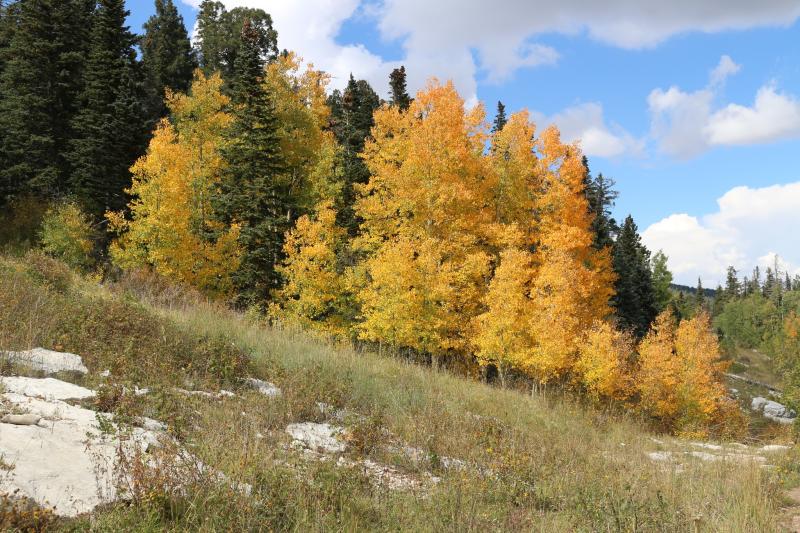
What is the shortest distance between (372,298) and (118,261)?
42.8ft

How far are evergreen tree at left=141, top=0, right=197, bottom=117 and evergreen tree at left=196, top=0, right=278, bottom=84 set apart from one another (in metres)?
2.23

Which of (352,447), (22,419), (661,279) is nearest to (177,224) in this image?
(352,447)

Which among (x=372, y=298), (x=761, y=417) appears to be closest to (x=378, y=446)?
(x=372, y=298)

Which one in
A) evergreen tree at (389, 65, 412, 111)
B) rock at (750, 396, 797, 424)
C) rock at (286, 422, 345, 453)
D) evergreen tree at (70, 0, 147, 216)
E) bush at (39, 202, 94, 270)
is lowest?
rock at (750, 396, 797, 424)

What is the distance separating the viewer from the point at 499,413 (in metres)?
10.7

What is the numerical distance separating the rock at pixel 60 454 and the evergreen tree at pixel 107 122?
87.6 ft

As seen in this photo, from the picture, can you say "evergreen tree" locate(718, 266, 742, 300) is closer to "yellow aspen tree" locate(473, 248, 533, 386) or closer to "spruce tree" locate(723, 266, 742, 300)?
"spruce tree" locate(723, 266, 742, 300)

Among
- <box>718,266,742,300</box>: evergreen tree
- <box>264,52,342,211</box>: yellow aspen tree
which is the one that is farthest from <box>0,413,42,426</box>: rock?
<box>718,266,742,300</box>: evergreen tree

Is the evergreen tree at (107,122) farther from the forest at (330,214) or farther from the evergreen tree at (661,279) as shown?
the evergreen tree at (661,279)

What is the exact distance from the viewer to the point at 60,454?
4.58 m

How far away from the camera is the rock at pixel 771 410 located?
55406 millimetres

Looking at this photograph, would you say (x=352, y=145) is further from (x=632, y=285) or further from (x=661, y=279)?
(x=661, y=279)

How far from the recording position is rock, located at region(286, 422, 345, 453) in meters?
6.79

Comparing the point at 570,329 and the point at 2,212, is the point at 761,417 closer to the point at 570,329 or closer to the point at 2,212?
the point at 570,329
